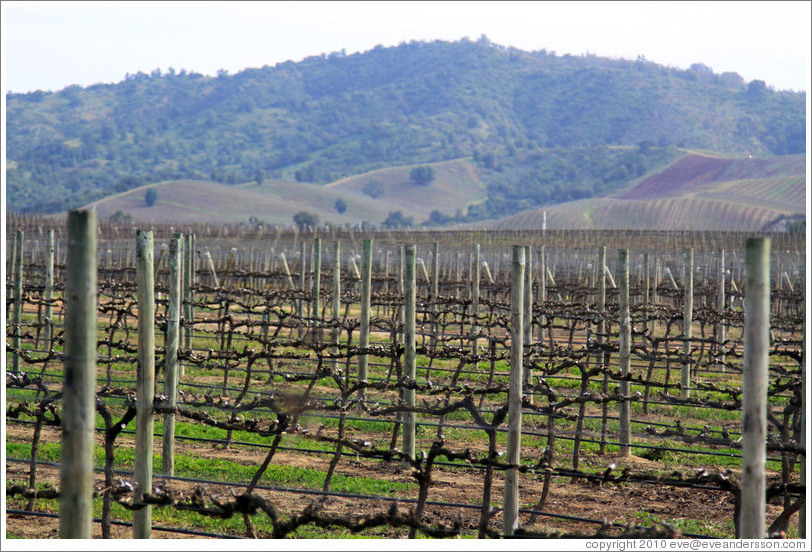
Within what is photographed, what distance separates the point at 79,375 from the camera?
331cm

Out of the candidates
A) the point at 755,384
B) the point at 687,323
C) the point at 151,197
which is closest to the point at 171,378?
the point at 755,384

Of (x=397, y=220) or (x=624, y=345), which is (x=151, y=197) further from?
(x=624, y=345)

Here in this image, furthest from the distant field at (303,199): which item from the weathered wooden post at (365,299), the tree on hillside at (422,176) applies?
the weathered wooden post at (365,299)

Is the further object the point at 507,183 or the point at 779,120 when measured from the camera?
the point at 779,120

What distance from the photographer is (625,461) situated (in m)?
9.65

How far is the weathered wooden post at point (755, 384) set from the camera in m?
3.60

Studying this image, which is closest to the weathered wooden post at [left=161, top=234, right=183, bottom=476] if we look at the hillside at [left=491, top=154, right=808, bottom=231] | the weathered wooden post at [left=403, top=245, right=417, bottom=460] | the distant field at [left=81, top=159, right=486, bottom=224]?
the weathered wooden post at [left=403, top=245, right=417, bottom=460]

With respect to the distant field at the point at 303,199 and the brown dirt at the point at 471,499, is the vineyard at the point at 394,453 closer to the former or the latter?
the brown dirt at the point at 471,499

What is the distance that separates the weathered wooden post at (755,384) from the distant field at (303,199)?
3553 inches

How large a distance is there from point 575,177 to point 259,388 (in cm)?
14891

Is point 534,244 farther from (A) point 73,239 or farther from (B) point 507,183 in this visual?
(B) point 507,183

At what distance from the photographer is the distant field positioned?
11181cm

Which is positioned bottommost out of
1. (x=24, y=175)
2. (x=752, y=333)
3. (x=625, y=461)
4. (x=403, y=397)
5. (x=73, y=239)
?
(x=625, y=461)

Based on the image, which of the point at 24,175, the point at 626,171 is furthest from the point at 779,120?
the point at 24,175
